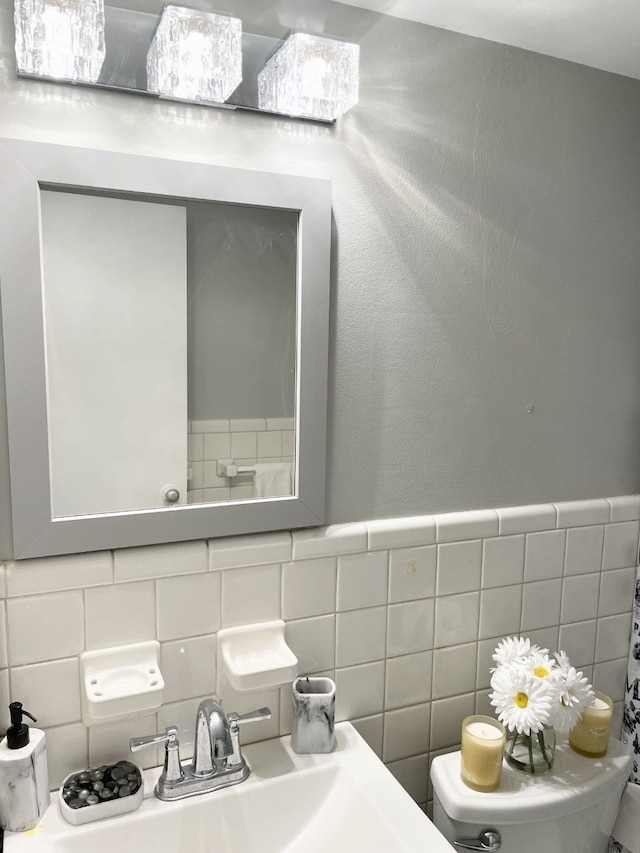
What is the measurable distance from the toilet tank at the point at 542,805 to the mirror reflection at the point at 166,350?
0.61 metres

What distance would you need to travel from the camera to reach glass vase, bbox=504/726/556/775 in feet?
4.03

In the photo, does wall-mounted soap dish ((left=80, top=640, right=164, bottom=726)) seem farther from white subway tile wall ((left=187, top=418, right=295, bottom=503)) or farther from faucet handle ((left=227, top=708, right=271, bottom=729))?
white subway tile wall ((left=187, top=418, right=295, bottom=503))

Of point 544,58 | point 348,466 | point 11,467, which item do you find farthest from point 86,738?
point 544,58

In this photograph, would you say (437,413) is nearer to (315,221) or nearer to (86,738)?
(315,221)

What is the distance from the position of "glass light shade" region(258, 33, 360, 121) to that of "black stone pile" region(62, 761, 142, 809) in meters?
1.08

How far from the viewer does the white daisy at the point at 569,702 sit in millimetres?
1178

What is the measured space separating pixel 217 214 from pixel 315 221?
164 millimetres

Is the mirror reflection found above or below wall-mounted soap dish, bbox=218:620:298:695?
above

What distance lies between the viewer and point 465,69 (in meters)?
1.23

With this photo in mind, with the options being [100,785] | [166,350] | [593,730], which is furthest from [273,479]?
[593,730]

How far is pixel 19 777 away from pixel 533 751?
0.89m

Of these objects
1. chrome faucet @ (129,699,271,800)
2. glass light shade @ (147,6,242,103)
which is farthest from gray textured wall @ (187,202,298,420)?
chrome faucet @ (129,699,271,800)

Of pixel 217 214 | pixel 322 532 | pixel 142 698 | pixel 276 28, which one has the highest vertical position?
pixel 276 28

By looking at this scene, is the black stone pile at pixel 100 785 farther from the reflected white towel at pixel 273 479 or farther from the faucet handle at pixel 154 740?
the reflected white towel at pixel 273 479
